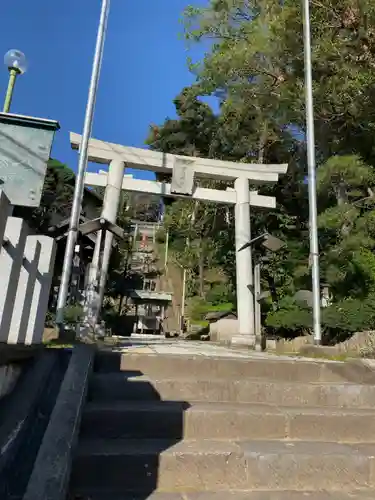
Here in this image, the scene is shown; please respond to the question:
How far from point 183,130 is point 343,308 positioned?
1766cm

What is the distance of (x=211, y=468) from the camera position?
2244 mm

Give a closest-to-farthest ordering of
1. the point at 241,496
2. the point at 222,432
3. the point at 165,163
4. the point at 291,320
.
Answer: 1. the point at 241,496
2. the point at 222,432
3. the point at 165,163
4. the point at 291,320

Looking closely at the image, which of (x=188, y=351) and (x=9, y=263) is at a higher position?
(x=9, y=263)

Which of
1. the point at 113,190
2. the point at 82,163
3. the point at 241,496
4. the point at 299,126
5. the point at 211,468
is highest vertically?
the point at 299,126

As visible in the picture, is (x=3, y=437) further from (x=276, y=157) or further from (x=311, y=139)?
(x=276, y=157)

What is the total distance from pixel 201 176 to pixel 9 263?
29.1 feet

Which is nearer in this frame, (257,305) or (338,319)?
(257,305)

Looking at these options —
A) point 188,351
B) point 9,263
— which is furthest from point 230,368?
point 9,263

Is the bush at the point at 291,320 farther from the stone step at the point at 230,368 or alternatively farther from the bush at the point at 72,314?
the stone step at the point at 230,368

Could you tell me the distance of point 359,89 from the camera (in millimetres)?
10016

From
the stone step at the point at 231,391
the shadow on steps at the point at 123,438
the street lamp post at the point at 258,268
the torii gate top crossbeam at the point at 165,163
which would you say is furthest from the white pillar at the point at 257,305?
the shadow on steps at the point at 123,438

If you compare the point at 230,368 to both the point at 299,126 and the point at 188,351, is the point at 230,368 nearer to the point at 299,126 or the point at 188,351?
the point at 188,351

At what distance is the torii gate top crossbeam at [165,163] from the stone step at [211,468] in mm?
8562

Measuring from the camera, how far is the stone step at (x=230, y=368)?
3.41 m
